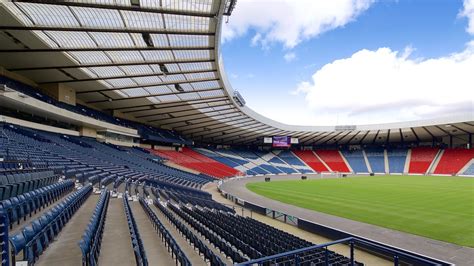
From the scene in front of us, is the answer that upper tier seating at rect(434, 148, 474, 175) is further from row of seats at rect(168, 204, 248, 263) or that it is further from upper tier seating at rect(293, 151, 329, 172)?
row of seats at rect(168, 204, 248, 263)

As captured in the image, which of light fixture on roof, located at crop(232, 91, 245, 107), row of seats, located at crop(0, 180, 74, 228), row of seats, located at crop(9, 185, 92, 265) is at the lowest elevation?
row of seats, located at crop(9, 185, 92, 265)

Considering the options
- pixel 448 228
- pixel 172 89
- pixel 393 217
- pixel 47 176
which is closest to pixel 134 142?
pixel 172 89

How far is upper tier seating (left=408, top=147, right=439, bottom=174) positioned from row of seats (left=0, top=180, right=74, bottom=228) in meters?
62.2

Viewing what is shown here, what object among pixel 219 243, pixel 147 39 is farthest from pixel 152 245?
pixel 147 39

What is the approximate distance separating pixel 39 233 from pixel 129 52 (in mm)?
17691

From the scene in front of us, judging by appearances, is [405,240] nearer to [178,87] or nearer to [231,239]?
[231,239]

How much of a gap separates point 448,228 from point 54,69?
3031 cm

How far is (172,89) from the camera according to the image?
31.5m

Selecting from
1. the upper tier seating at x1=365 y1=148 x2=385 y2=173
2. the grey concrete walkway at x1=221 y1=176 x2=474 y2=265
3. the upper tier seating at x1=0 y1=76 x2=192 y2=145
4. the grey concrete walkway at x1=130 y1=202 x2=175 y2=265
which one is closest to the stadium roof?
the upper tier seating at x1=0 y1=76 x2=192 y2=145

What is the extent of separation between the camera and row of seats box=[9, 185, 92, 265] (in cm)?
519

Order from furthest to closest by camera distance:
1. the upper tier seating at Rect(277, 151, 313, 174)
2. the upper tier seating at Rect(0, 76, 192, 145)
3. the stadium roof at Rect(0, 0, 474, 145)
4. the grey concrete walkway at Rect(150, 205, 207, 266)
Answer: the upper tier seating at Rect(277, 151, 313, 174), the upper tier seating at Rect(0, 76, 192, 145), the stadium roof at Rect(0, 0, 474, 145), the grey concrete walkway at Rect(150, 205, 207, 266)

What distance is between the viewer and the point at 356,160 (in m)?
68.6

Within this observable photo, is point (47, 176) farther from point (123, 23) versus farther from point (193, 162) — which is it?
point (193, 162)

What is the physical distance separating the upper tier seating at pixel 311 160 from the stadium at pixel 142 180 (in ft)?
79.5
